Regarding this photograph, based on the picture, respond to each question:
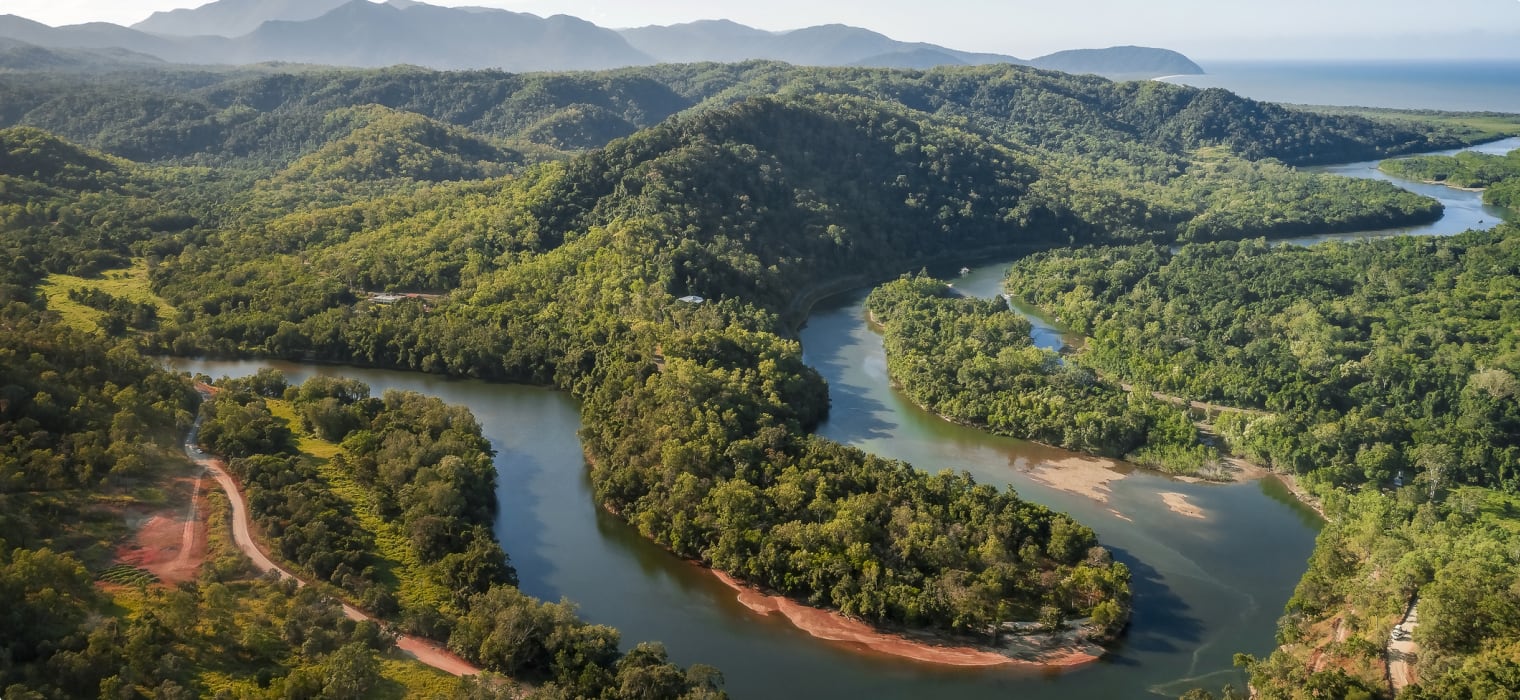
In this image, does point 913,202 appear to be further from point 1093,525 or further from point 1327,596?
point 1327,596

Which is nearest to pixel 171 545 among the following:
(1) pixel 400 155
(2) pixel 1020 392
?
(2) pixel 1020 392

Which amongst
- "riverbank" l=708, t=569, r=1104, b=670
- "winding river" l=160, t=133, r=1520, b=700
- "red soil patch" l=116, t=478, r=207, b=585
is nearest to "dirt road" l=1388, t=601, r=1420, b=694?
"winding river" l=160, t=133, r=1520, b=700

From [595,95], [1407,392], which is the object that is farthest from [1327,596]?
[595,95]

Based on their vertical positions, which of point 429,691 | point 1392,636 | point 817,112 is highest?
point 817,112

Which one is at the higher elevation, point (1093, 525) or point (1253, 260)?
point (1253, 260)

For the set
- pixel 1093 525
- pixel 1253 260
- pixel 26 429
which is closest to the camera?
pixel 26 429

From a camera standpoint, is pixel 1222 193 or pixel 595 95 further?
pixel 595 95

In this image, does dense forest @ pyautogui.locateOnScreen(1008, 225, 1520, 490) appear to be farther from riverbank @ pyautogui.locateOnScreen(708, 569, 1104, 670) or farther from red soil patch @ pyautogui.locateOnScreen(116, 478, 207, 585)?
red soil patch @ pyautogui.locateOnScreen(116, 478, 207, 585)
